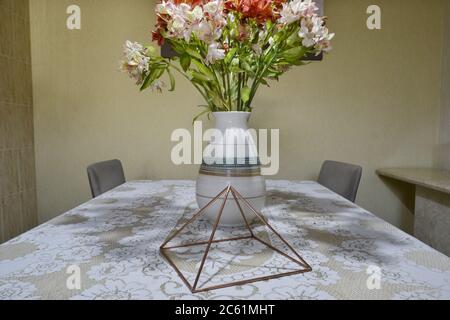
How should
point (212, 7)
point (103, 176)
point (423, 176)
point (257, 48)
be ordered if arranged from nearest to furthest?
point (212, 7)
point (257, 48)
point (103, 176)
point (423, 176)

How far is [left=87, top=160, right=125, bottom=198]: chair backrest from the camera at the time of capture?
1480 mm

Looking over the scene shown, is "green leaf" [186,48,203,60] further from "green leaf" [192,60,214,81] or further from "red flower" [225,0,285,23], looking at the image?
"red flower" [225,0,285,23]

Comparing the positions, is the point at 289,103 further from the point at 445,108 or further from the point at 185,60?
the point at 185,60

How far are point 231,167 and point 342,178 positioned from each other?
0.97 metres

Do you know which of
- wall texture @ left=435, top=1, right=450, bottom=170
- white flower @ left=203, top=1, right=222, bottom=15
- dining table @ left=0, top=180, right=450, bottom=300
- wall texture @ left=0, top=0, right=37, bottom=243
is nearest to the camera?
dining table @ left=0, top=180, right=450, bottom=300

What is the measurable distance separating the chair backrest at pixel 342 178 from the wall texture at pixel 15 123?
6.65ft

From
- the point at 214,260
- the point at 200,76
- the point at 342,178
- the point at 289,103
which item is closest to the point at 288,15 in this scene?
the point at 200,76

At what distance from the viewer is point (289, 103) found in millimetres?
2332

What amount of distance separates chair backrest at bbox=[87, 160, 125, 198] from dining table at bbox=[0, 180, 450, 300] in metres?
0.43

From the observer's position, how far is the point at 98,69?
91.0 inches

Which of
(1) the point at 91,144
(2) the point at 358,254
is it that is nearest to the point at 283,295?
(2) the point at 358,254

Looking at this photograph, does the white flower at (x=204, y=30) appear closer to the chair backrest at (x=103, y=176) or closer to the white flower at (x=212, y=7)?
the white flower at (x=212, y=7)

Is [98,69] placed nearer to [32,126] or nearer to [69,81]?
[69,81]

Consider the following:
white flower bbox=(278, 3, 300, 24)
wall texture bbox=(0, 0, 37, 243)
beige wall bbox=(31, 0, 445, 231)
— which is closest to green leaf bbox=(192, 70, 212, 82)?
white flower bbox=(278, 3, 300, 24)
